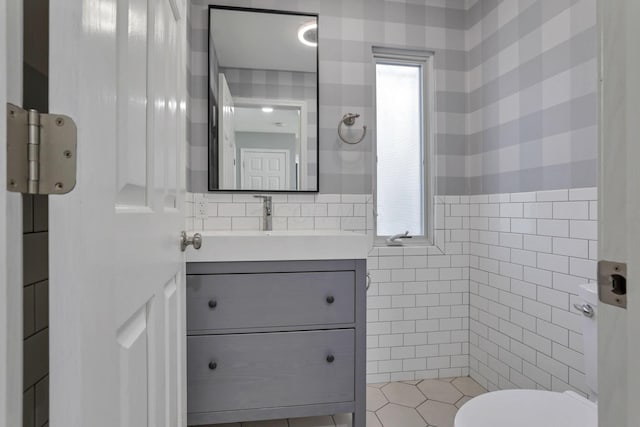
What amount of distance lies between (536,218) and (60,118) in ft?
6.33

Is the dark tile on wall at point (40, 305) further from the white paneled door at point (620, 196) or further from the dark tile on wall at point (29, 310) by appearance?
the white paneled door at point (620, 196)

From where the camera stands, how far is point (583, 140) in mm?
1488

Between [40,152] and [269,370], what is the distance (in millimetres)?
1281

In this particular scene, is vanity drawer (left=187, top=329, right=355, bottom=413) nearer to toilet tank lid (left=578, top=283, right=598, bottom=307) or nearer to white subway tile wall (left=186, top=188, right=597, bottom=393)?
white subway tile wall (left=186, top=188, right=597, bottom=393)

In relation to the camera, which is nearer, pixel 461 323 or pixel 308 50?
pixel 308 50

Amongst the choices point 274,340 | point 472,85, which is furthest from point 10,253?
point 472,85

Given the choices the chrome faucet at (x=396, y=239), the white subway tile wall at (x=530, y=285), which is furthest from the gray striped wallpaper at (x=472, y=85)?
the chrome faucet at (x=396, y=239)

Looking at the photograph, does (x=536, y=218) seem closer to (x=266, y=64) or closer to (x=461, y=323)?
(x=461, y=323)

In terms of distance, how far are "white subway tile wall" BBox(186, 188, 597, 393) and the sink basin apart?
55 cm

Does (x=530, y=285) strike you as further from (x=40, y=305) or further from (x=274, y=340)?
(x=40, y=305)

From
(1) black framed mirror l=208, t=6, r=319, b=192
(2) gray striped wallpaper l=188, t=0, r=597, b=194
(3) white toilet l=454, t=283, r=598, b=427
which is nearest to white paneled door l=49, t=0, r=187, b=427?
(3) white toilet l=454, t=283, r=598, b=427

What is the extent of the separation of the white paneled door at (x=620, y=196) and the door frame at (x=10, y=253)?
633 millimetres

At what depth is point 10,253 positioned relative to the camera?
1.18ft

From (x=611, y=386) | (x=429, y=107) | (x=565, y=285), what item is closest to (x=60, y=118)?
(x=611, y=386)
